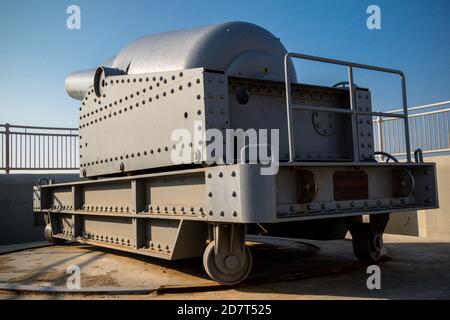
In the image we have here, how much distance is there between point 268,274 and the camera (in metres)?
4.85

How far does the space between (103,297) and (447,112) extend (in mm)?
7825

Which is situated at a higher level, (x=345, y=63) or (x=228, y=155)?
(x=345, y=63)

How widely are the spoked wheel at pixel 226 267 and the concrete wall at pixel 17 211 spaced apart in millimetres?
6713

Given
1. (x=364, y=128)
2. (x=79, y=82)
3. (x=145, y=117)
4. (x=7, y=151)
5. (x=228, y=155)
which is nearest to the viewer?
(x=228, y=155)

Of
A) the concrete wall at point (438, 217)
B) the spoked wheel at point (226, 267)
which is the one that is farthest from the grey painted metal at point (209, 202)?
the concrete wall at point (438, 217)

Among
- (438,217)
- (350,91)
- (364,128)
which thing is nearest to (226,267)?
(350,91)

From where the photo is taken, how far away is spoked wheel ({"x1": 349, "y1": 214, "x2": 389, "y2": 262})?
5520mm

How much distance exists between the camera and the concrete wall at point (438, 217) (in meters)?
7.98

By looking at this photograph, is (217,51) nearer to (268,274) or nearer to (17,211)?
(268,274)

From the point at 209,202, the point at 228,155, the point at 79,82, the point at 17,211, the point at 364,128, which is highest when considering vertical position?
the point at 79,82

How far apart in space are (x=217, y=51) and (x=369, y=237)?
2972 mm

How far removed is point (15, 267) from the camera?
6156mm

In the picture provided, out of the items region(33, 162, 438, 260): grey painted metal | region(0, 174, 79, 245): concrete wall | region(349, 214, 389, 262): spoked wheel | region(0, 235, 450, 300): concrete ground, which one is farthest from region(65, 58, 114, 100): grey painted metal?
region(349, 214, 389, 262): spoked wheel
